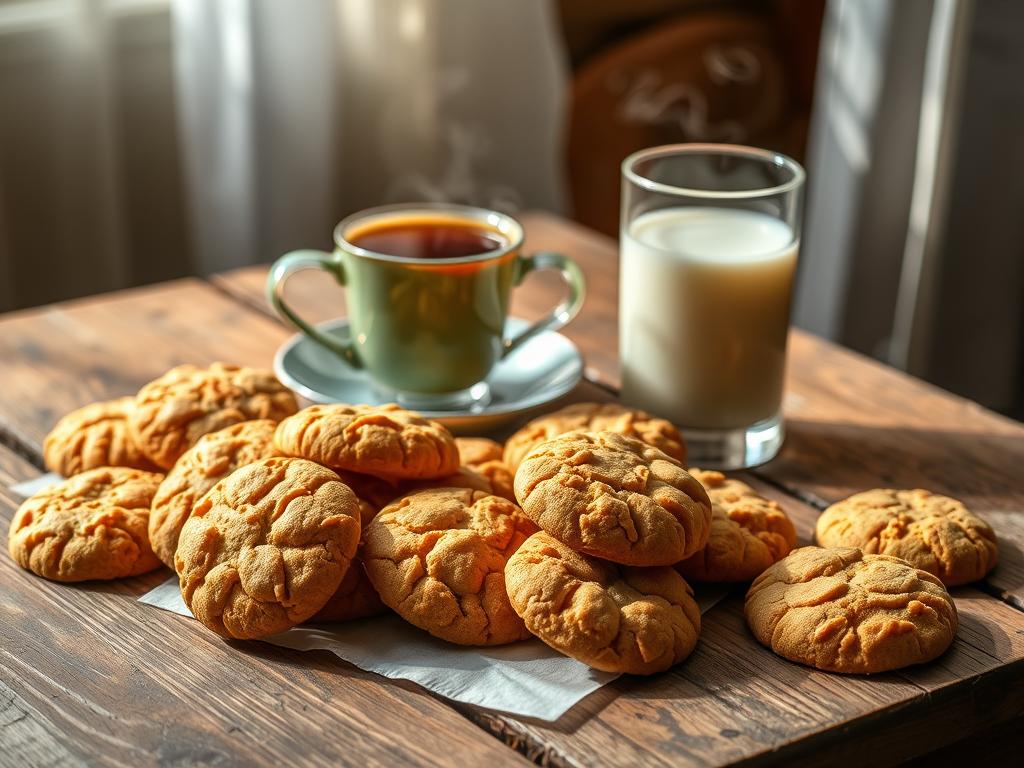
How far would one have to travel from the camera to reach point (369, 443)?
0.91 m

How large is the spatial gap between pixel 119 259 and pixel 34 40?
Result: 0.43 meters

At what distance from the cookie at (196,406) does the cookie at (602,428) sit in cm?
20

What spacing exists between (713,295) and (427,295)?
0.27 metres

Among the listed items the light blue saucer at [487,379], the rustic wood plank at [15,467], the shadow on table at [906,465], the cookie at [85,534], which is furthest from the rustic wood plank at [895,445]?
the rustic wood plank at [15,467]

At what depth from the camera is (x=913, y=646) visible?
0.85m

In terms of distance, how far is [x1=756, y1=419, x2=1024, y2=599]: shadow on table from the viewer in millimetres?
1141

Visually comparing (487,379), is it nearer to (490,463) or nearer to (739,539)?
(490,463)

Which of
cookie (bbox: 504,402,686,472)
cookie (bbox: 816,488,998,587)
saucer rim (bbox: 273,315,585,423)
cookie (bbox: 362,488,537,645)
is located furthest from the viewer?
saucer rim (bbox: 273,315,585,423)

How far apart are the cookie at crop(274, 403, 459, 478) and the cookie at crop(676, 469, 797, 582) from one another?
0.66 feet

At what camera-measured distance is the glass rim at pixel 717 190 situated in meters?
1.12

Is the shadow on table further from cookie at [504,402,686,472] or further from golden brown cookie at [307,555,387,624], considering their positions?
golden brown cookie at [307,555,387,624]

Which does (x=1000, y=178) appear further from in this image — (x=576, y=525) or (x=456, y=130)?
(x=576, y=525)

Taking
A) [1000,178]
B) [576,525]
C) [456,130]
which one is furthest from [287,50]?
[576,525]

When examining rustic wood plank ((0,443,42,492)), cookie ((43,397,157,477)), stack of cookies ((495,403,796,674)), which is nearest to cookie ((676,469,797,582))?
stack of cookies ((495,403,796,674))
